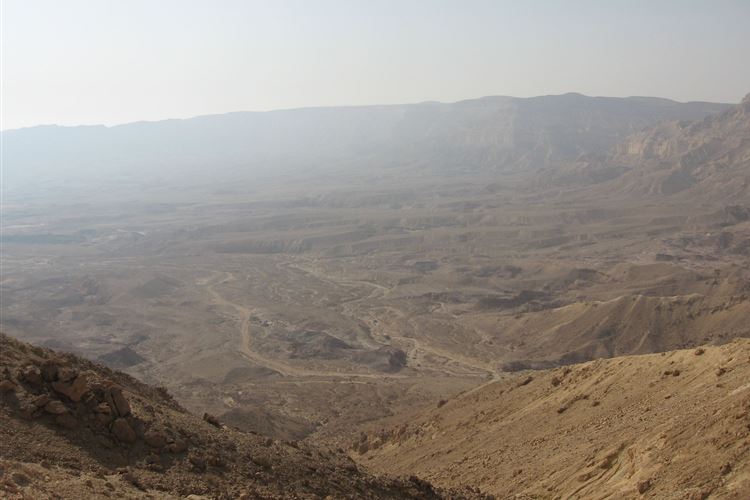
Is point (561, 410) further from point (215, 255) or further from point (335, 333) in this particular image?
point (215, 255)

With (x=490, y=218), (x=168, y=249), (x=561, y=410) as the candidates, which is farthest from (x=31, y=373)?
(x=490, y=218)

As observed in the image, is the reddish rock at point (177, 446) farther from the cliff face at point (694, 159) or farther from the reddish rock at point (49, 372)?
the cliff face at point (694, 159)

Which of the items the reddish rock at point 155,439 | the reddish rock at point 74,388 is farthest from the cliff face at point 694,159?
the reddish rock at point 74,388

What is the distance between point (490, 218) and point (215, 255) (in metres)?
44.3

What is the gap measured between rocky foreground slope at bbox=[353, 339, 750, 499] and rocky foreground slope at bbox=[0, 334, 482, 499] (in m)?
3.00

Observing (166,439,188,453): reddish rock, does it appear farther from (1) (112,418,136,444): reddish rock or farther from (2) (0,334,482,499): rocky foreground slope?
(1) (112,418,136,444): reddish rock

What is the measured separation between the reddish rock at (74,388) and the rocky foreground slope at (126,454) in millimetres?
16

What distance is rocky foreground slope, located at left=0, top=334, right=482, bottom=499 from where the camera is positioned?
10.3 metres

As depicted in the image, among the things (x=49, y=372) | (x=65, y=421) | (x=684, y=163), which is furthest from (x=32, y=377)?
(x=684, y=163)

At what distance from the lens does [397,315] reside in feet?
204

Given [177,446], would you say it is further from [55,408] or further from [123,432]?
[55,408]

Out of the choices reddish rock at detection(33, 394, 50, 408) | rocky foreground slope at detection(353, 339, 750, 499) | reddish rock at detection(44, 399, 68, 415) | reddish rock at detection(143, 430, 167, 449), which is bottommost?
rocky foreground slope at detection(353, 339, 750, 499)

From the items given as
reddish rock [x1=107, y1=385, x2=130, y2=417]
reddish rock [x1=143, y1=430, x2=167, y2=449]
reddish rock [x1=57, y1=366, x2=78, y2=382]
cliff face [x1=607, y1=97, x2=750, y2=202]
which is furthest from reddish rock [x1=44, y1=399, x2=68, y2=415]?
cliff face [x1=607, y1=97, x2=750, y2=202]

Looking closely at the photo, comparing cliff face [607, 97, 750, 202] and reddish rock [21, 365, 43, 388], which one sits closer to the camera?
reddish rock [21, 365, 43, 388]
